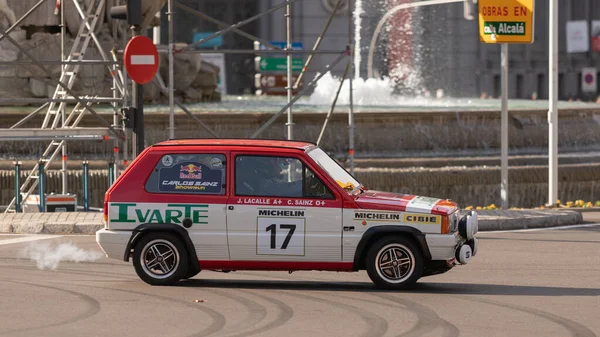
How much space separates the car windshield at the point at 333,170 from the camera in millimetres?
12562

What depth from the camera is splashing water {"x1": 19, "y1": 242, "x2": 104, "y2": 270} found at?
1447cm

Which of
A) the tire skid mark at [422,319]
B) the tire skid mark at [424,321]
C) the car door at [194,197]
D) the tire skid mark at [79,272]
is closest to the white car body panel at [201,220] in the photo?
the car door at [194,197]

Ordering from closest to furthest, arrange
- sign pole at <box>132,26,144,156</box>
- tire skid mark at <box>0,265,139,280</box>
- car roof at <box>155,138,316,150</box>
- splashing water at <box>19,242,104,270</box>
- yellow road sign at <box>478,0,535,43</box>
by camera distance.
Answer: car roof at <box>155,138,316,150</box>
tire skid mark at <box>0,265,139,280</box>
splashing water at <box>19,242,104,270</box>
sign pole at <box>132,26,144,156</box>
yellow road sign at <box>478,0,535,43</box>

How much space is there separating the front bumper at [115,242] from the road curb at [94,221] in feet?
16.2

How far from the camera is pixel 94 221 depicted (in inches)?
706

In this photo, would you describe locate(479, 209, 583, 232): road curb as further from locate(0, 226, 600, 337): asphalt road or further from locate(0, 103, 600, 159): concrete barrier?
locate(0, 103, 600, 159): concrete barrier

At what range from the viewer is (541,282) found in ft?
41.9

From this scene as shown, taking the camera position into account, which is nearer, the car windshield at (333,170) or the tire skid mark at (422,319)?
the tire skid mark at (422,319)

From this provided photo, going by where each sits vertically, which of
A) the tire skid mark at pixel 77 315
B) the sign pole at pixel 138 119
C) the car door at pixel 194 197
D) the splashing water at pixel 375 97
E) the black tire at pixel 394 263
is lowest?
the tire skid mark at pixel 77 315

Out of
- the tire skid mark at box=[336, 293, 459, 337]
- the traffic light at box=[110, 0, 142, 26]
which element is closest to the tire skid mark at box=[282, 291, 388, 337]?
the tire skid mark at box=[336, 293, 459, 337]

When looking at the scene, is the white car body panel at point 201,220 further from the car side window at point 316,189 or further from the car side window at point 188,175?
the car side window at point 316,189

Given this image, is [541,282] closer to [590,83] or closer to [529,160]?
[529,160]

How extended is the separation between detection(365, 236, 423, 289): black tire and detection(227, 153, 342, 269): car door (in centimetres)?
32

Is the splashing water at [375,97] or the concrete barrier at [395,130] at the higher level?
the splashing water at [375,97]
